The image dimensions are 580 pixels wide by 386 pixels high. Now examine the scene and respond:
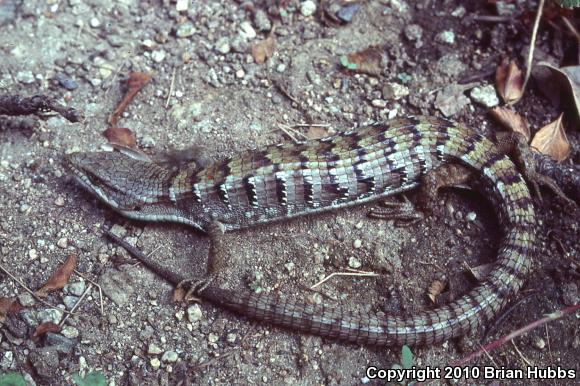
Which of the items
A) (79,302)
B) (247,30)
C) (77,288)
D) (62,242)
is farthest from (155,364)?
(247,30)

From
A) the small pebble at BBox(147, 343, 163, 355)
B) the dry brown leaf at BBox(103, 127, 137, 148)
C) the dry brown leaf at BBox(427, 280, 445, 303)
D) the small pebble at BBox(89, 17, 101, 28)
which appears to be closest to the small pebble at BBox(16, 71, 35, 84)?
the small pebble at BBox(89, 17, 101, 28)

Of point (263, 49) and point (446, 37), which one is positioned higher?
point (446, 37)

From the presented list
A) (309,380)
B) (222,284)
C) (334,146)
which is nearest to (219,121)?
(334,146)

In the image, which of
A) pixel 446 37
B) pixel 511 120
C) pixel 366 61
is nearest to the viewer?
pixel 511 120

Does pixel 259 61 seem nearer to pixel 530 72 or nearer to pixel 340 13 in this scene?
pixel 340 13

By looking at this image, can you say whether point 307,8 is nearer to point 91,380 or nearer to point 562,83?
point 562,83

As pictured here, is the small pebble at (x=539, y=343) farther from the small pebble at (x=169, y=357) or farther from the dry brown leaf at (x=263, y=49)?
the dry brown leaf at (x=263, y=49)
